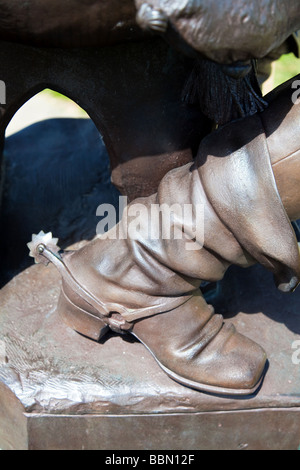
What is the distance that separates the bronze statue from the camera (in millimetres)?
926

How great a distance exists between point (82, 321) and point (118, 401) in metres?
0.17

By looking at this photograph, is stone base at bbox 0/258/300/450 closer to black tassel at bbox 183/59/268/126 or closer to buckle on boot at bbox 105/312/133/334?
buckle on boot at bbox 105/312/133/334

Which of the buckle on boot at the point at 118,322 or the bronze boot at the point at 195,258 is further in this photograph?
the buckle on boot at the point at 118,322

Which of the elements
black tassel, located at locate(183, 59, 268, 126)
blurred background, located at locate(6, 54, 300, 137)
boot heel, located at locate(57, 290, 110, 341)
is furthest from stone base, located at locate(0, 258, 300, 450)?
blurred background, located at locate(6, 54, 300, 137)

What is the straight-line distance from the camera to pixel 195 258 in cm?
107

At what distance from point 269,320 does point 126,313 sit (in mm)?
346

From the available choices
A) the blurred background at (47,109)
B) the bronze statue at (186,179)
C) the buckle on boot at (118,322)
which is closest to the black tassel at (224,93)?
the bronze statue at (186,179)

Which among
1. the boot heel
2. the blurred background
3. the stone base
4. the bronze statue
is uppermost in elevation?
the blurred background

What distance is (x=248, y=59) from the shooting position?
89 cm

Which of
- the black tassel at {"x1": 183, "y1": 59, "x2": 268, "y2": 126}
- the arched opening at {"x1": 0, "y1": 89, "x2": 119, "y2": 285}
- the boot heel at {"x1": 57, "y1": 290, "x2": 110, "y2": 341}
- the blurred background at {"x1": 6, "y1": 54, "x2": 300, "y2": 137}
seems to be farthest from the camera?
the blurred background at {"x1": 6, "y1": 54, "x2": 300, "y2": 137}

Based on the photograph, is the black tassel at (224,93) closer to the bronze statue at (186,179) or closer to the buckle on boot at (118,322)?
the bronze statue at (186,179)

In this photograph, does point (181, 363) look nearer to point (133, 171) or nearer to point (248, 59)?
point (133, 171)

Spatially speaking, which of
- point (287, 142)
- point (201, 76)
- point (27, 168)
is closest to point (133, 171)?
point (201, 76)

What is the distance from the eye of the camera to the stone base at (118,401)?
1.16 m
